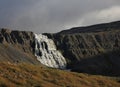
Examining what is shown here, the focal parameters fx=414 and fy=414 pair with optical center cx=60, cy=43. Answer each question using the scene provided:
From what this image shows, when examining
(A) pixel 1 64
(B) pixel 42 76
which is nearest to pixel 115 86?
(B) pixel 42 76

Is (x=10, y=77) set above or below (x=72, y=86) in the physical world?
above

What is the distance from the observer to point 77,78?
96.4m

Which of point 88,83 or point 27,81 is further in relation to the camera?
point 88,83

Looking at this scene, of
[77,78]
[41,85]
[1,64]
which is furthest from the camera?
[77,78]

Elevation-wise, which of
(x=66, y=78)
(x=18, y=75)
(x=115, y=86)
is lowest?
(x=115, y=86)

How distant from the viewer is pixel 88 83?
9431cm

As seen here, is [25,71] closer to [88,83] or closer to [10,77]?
[10,77]

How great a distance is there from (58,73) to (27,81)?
71.2 feet

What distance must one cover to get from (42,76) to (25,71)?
13.6ft

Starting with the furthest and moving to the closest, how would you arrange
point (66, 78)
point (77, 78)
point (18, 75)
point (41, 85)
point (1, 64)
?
point (77, 78) < point (66, 78) < point (1, 64) < point (18, 75) < point (41, 85)

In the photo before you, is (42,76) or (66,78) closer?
(42,76)

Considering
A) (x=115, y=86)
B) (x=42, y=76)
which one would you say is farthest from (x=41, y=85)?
(x=115, y=86)

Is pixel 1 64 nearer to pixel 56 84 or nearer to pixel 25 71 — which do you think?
pixel 25 71

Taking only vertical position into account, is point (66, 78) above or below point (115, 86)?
above
